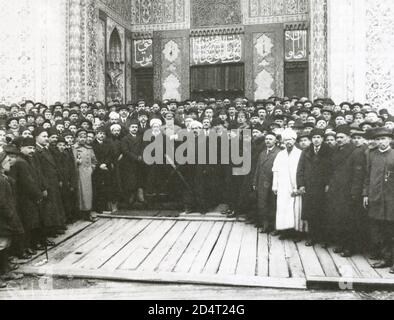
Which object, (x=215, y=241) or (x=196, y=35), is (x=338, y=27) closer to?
(x=196, y=35)

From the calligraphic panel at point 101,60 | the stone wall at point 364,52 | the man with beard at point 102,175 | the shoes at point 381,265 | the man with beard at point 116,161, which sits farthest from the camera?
the calligraphic panel at point 101,60

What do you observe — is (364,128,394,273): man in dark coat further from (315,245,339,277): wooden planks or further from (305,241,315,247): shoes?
(305,241,315,247): shoes

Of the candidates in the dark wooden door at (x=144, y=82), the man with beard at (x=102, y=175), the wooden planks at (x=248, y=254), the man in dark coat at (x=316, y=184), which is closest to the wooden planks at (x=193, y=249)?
the wooden planks at (x=248, y=254)

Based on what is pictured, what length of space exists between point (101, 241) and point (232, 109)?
430 centimetres

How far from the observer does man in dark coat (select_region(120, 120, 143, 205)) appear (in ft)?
29.5

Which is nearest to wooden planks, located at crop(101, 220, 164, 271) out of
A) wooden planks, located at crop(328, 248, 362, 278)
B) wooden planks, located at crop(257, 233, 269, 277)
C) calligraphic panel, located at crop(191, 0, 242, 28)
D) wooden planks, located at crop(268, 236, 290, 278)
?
wooden planks, located at crop(257, 233, 269, 277)

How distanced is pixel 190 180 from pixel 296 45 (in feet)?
31.7

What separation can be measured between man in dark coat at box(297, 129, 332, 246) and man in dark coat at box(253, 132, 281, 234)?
0.67m

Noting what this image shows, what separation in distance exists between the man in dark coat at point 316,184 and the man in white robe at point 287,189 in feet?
0.57

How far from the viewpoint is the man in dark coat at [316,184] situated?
682 centimetres

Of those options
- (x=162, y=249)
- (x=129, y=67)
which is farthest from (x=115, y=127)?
(x=129, y=67)

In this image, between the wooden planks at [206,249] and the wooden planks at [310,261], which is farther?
the wooden planks at [206,249]

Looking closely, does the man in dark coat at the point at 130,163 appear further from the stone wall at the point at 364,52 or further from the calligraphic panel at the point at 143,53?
the calligraphic panel at the point at 143,53

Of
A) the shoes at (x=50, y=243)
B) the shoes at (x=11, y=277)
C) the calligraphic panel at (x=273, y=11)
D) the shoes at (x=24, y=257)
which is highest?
the calligraphic panel at (x=273, y=11)
